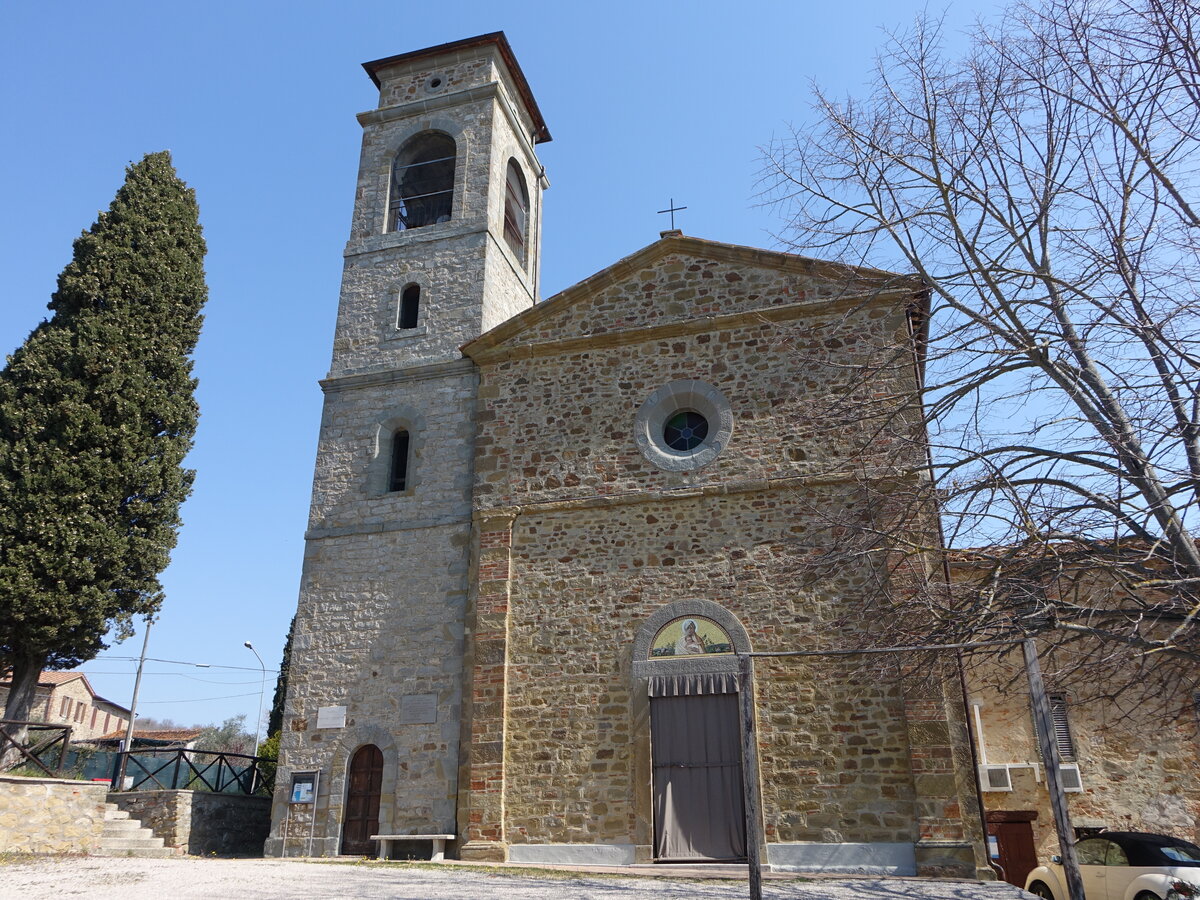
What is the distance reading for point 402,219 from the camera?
17.4m

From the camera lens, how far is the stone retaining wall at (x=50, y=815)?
34.4 ft

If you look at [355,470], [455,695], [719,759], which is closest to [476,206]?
[355,470]

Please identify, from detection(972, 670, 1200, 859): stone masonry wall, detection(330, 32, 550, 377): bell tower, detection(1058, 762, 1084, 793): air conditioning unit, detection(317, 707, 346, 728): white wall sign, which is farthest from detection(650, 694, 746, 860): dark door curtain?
detection(330, 32, 550, 377): bell tower

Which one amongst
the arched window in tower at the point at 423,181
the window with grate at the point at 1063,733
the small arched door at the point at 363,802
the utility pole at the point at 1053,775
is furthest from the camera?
the arched window in tower at the point at 423,181

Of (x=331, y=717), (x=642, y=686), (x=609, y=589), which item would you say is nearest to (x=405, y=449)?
(x=331, y=717)

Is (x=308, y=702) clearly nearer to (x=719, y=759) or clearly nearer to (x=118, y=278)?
(x=719, y=759)

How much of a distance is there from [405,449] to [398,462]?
24 centimetres

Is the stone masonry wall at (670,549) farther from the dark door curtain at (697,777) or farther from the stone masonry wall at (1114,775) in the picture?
the stone masonry wall at (1114,775)

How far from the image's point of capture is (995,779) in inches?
528

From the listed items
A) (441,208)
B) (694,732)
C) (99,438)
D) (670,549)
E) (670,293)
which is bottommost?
(694,732)

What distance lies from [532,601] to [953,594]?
5.92 meters

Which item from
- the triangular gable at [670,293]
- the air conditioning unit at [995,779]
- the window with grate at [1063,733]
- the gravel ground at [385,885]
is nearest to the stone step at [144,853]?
the gravel ground at [385,885]

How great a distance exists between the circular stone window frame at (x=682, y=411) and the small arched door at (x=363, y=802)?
18.4ft

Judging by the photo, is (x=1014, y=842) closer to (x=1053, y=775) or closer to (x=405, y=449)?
(x=1053, y=775)
